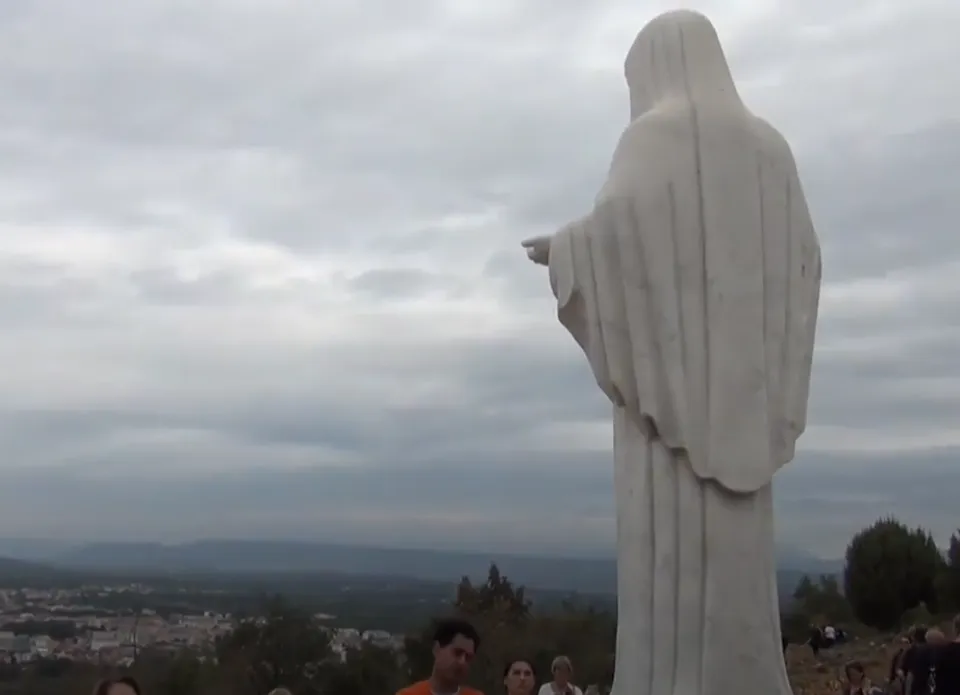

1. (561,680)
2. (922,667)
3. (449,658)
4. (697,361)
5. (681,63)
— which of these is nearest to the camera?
(449,658)

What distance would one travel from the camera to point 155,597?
26.9 m

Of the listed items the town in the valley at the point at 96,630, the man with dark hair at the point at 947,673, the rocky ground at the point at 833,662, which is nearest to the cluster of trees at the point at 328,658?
the town in the valley at the point at 96,630

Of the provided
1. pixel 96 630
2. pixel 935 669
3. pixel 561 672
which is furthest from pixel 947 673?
pixel 96 630

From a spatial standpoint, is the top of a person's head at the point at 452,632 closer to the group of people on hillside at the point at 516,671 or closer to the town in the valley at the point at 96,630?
the group of people on hillside at the point at 516,671

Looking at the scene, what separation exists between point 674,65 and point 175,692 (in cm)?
1297

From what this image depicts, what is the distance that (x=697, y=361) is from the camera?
19.6 ft

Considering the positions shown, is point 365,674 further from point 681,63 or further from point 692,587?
point 681,63

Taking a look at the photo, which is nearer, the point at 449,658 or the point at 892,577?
the point at 449,658

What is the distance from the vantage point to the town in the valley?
17.1m

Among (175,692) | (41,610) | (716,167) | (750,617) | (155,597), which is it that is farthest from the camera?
(155,597)

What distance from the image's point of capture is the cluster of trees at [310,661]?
17.0 metres

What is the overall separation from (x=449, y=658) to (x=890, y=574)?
36347mm

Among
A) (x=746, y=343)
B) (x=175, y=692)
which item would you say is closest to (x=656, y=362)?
(x=746, y=343)

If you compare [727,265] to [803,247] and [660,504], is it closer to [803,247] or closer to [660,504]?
[803,247]
